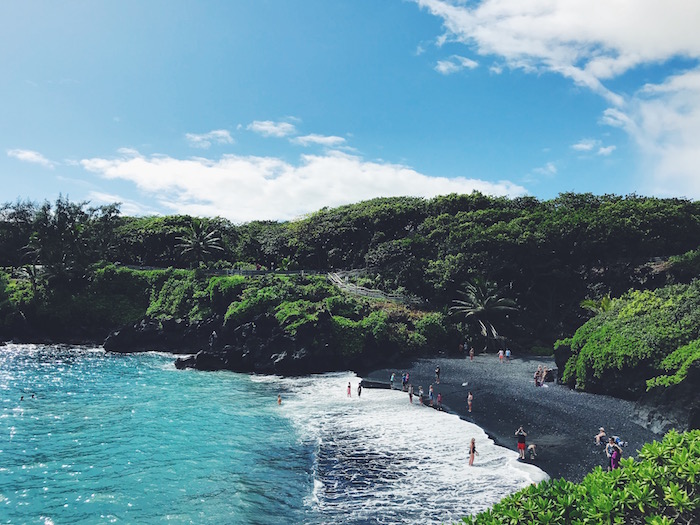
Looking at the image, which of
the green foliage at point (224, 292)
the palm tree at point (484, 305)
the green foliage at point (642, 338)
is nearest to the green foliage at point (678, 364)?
the green foliage at point (642, 338)

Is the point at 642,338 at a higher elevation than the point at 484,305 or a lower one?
lower

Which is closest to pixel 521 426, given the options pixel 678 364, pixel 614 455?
pixel 614 455

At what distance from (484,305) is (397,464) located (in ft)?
94.9

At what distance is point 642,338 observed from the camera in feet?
96.3

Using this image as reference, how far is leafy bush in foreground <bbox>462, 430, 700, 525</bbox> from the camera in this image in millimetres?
10938

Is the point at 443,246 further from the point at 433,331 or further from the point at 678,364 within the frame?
the point at 678,364

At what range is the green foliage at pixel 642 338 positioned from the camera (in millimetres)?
27828

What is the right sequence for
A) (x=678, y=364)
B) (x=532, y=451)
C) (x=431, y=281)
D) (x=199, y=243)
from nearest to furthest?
(x=532, y=451), (x=678, y=364), (x=431, y=281), (x=199, y=243)

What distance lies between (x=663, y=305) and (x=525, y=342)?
1698cm

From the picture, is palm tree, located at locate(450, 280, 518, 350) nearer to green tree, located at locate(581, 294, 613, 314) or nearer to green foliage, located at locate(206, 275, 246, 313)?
green tree, located at locate(581, 294, 613, 314)

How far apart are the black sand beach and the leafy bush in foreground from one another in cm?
886

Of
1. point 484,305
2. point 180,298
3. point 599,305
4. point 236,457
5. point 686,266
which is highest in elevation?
Answer: point 686,266

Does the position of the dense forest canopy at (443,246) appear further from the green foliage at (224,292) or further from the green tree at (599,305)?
the green foliage at (224,292)

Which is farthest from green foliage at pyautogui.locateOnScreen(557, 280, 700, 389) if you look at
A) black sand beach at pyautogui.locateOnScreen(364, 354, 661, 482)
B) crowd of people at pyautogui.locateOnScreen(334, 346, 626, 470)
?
crowd of people at pyautogui.locateOnScreen(334, 346, 626, 470)
